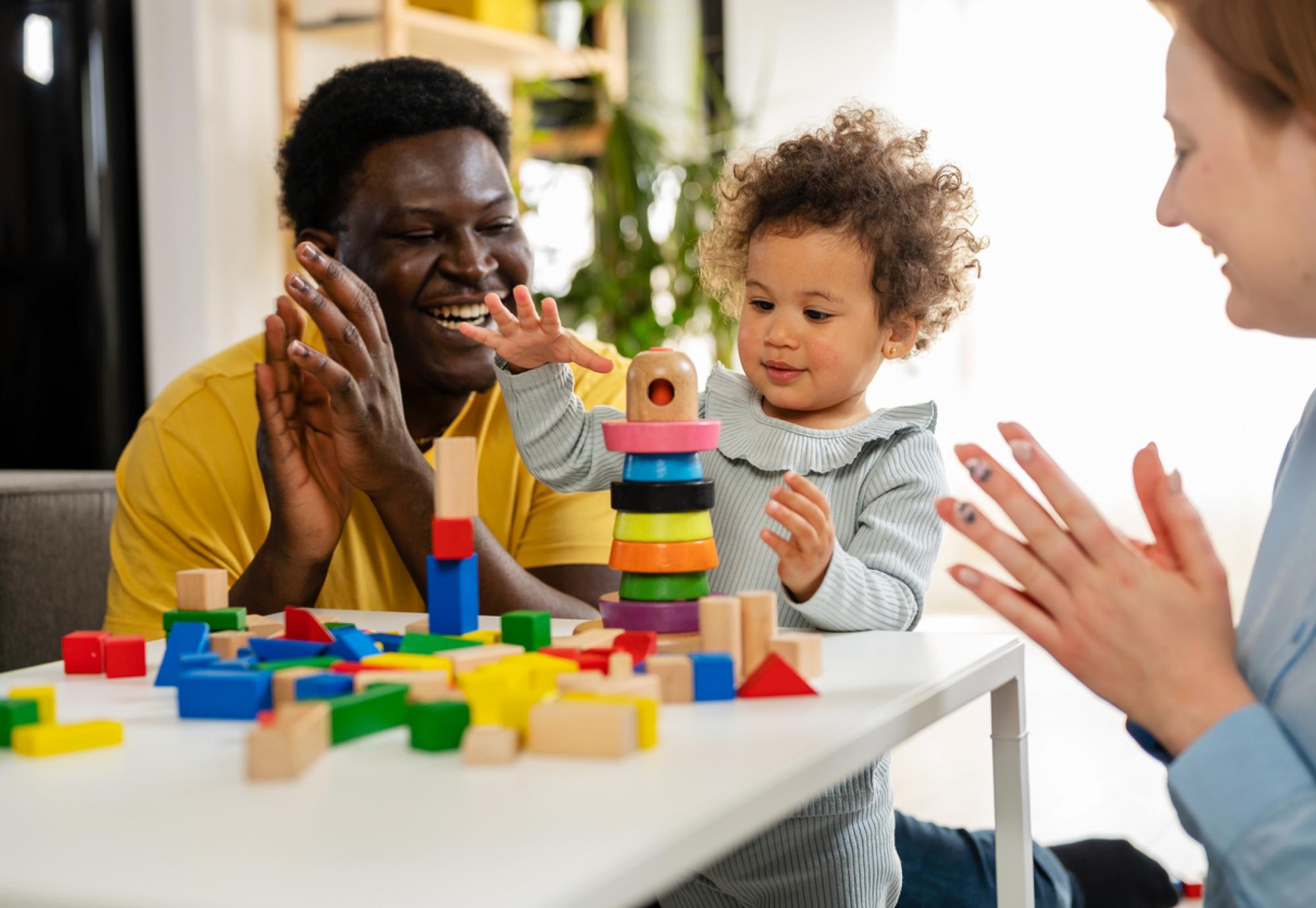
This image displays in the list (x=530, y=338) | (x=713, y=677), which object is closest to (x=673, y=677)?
(x=713, y=677)

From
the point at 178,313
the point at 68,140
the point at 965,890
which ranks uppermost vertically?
the point at 68,140

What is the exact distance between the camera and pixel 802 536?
98 centimetres

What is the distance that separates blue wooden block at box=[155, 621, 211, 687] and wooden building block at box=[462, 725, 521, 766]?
0.29 metres

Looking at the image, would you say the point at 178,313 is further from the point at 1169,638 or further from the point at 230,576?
the point at 1169,638

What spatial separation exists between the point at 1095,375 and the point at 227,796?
417 cm

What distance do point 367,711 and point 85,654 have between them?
32cm

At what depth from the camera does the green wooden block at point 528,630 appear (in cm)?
92

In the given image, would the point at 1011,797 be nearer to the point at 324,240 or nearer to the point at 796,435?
the point at 796,435

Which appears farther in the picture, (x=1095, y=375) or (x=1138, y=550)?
(x=1095, y=375)

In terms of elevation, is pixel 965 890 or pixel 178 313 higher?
pixel 178 313

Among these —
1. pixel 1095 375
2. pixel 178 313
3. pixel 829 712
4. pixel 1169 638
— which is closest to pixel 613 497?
pixel 829 712

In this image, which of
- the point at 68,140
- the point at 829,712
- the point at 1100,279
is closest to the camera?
the point at 829,712

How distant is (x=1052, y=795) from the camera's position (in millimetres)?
2555

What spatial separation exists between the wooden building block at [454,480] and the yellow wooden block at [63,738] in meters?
0.28
